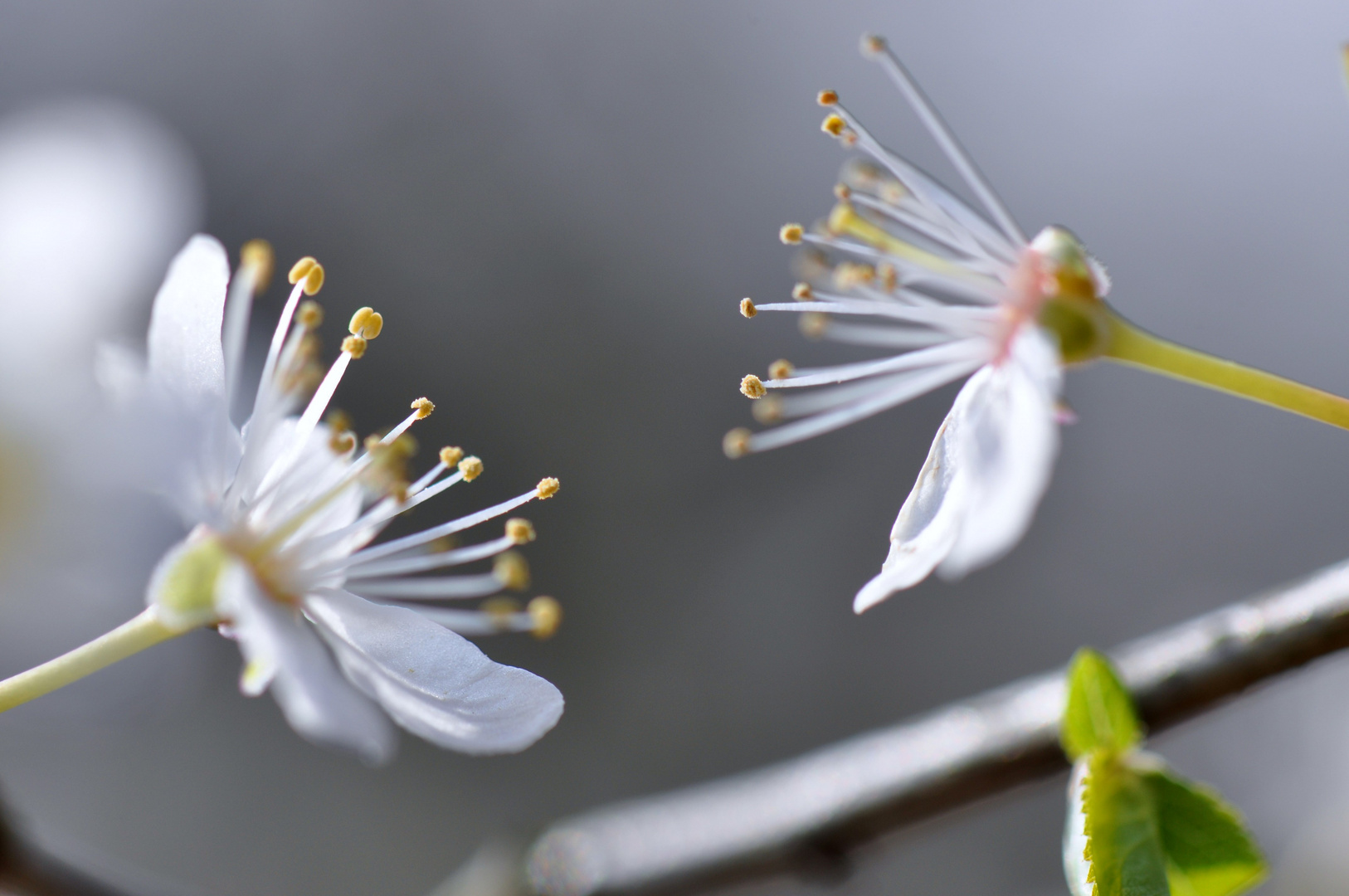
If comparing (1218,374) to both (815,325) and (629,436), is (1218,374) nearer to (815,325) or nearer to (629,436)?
(815,325)

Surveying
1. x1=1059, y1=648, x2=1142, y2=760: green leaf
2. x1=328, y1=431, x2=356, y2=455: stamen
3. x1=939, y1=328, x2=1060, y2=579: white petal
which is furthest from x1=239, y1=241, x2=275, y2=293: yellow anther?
x1=1059, y1=648, x2=1142, y2=760: green leaf

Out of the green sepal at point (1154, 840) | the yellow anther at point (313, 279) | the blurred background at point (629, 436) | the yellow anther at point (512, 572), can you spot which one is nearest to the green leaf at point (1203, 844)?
the green sepal at point (1154, 840)

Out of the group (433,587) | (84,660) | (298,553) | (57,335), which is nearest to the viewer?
(84,660)

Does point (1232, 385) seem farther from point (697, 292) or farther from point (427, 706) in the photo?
point (697, 292)

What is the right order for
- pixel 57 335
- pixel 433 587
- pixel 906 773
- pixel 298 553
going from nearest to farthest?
pixel 298 553 < pixel 433 587 < pixel 906 773 < pixel 57 335

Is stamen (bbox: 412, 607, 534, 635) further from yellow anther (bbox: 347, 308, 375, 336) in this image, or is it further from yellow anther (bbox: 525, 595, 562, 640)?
yellow anther (bbox: 347, 308, 375, 336)

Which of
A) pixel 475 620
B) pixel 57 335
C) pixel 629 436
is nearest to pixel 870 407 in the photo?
pixel 475 620

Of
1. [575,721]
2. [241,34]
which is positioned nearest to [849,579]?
[575,721]
